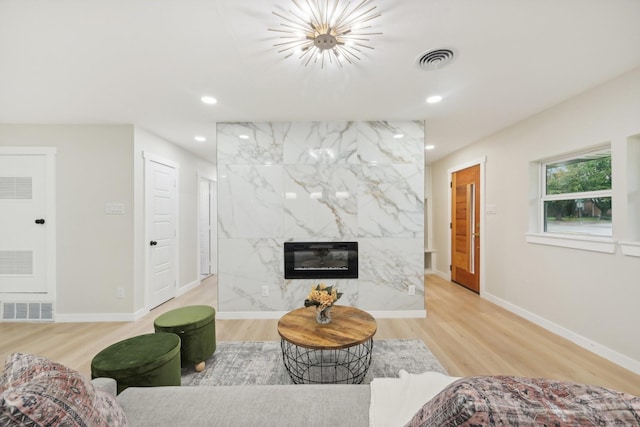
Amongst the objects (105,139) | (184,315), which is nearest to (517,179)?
(184,315)

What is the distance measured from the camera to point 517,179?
138 inches

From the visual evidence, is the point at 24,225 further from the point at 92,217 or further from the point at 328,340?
the point at 328,340

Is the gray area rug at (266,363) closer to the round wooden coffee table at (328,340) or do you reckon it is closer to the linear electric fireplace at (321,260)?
the round wooden coffee table at (328,340)

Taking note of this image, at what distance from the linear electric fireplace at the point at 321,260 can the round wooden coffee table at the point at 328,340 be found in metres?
1.05

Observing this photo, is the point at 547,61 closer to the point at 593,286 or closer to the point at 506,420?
the point at 593,286

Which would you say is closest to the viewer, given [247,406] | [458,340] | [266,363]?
[247,406]

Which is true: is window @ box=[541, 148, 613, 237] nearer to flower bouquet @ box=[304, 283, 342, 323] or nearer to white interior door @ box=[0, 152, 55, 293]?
flower bouquet @ box=[304, 283, 342, 323]

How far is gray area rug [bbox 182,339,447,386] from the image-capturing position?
215 cm

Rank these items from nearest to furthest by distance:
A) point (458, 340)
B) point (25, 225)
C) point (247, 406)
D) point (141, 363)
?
1. point (247, 406)
2. point (141, 363)
3. point (458, 340)
4. point (25, 225)

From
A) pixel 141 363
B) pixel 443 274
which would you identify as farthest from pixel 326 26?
pixel 443 274

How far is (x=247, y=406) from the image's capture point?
112 cm

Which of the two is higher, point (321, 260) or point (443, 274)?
point (321, 260)

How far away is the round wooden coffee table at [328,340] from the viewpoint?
1.76m

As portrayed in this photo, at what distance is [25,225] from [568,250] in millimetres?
6485
